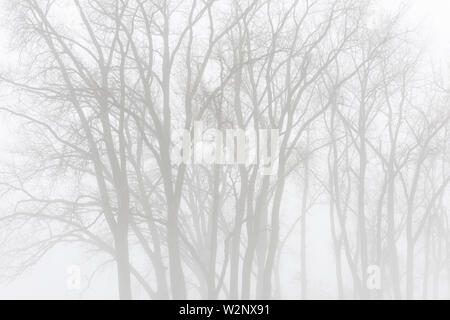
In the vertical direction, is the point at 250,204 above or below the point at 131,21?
below

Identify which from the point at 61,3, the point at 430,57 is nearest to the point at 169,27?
the point at 61,3

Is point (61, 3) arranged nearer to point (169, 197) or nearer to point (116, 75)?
point (116, 75)

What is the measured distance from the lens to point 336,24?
17.6 meters

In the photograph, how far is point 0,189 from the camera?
17.5m

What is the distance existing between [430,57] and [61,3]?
43.5ft

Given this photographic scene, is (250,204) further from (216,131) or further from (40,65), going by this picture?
(40,65)

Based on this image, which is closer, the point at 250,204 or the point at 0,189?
the point at 250,204
